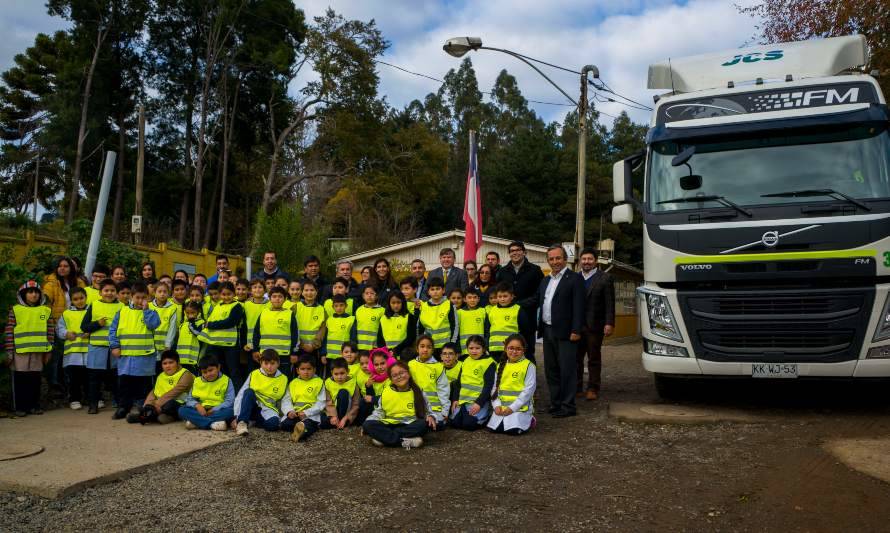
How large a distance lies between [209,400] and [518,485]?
3.74 metres

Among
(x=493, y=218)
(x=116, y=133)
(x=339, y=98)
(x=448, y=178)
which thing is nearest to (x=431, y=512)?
(x=339, y=98)

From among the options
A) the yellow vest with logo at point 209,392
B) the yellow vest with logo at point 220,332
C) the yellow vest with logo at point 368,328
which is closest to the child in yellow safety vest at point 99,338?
the yellow vest with logo at point 220,332

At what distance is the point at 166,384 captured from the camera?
795cm

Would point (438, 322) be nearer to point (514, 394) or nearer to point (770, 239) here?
point (514, 394)

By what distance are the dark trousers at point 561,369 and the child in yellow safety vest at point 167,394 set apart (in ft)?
12.9

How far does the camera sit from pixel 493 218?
44969mm

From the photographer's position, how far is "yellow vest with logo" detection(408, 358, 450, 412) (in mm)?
7543

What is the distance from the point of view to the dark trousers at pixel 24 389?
8031 millimetres

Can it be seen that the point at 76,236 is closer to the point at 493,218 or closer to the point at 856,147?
the point at 856,147

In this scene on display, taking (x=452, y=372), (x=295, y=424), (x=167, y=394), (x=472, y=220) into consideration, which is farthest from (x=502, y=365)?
(x=472, y=220)

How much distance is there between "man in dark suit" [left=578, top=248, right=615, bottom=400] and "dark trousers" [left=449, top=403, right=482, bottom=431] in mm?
2229

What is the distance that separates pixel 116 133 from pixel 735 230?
1333 inches

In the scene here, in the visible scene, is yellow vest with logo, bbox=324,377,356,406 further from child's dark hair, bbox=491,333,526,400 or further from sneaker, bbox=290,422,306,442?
child's dark hair, bbox=491,333,526,400

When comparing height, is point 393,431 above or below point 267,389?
below
